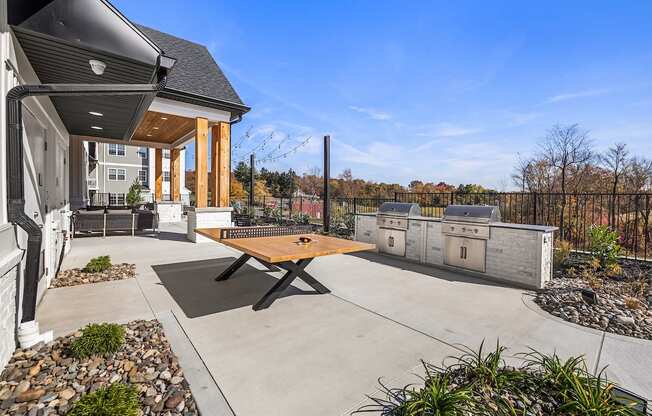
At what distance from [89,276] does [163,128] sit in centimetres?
676

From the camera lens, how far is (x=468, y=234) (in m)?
5.63

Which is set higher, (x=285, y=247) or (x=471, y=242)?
(x=285, y=247)

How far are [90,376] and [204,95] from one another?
26.3 feet

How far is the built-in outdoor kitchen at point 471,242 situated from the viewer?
4864 millimetres

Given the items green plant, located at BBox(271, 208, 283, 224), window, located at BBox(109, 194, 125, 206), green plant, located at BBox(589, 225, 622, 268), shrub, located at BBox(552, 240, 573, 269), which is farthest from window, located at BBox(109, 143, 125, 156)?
green plant, located at BBox(589, 225, 622, 268)

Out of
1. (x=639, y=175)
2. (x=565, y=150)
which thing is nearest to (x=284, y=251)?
(x=639, y=175)

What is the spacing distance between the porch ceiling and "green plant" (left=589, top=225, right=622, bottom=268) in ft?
33.6

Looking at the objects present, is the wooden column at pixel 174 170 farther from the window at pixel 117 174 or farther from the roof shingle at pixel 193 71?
the window at pixel 117 174

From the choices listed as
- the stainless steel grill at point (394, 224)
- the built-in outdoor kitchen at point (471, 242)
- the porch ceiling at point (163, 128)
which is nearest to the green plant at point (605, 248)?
the built-in outdoor kitchen at point (471, 242)

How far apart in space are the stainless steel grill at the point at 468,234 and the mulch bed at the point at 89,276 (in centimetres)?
595

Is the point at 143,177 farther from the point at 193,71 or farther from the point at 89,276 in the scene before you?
the point at 89,276

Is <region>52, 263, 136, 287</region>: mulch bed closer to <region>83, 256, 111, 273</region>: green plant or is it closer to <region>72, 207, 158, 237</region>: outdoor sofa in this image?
<region>83, 256, 111, 273</region>: green plant

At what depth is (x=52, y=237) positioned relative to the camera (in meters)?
4.65

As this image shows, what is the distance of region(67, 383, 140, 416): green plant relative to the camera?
1.73m
